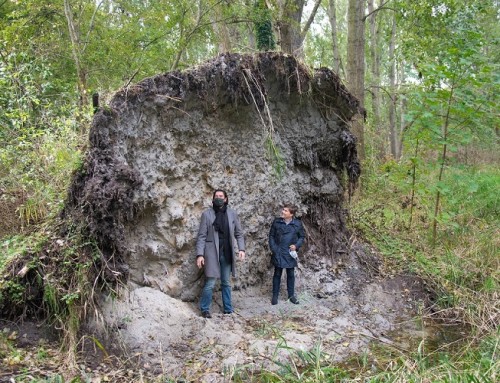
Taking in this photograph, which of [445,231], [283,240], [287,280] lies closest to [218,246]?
[283,240]

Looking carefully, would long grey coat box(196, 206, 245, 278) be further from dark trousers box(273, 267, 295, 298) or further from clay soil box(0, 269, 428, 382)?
dark trousers box(273, 267, 295, 298)

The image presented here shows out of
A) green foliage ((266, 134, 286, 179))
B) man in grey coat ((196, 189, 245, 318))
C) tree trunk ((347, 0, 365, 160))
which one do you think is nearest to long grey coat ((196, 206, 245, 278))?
man in grey coat ((196, 189, 245, 318))

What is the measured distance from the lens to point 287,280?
6711 millimetres

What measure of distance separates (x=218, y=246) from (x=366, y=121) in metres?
4.22

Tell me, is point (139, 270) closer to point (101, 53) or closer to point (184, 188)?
point (184, 188)

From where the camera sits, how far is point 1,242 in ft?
18.7

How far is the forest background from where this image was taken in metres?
5.85

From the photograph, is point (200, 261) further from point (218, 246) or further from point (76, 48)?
point (76, 48)

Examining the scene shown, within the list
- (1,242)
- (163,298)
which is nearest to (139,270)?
(163,298)

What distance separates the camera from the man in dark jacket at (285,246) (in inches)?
256

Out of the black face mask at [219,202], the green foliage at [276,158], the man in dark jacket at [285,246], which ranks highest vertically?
the green foliage at [276,158]

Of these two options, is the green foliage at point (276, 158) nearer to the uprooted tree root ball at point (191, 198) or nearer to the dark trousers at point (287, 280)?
the uprooted tree root ball at point (191, 198)

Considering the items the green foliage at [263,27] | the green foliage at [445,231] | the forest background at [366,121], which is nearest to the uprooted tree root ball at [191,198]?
the forest background at [366,121]

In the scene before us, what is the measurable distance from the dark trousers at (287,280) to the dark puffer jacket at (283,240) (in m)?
0.13
